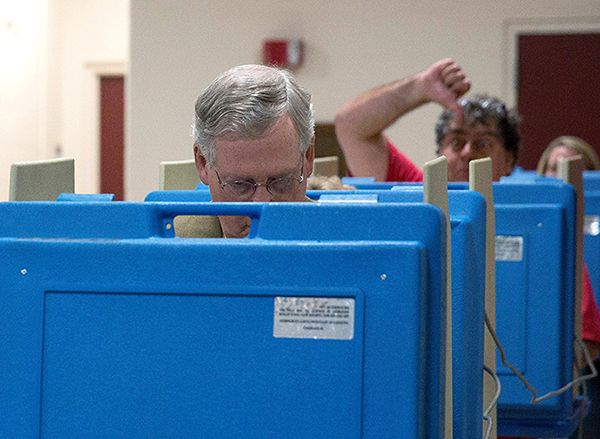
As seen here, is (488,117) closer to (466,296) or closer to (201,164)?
(201,164)

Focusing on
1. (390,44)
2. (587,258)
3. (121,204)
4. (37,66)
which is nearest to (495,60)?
A: (390,44)

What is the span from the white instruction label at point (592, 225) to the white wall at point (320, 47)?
10.9 feet

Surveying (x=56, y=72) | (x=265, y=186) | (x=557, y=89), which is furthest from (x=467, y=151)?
(x=56, y=72)

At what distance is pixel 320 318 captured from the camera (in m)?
0.99

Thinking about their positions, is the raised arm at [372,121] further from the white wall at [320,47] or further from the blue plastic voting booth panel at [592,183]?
the white wall at [320,47]

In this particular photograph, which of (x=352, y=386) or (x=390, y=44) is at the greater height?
(x=390, y=44)

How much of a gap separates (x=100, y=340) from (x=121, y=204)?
135 mm

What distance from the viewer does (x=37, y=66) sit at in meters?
8.98

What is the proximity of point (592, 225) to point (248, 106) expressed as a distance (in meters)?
2.34

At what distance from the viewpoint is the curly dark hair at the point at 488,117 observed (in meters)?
3.14

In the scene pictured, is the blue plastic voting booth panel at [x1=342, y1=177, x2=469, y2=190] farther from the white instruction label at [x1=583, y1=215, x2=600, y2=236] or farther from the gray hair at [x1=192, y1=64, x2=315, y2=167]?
the white instruction label at [x1=583, y1=215, x2=600, y2=236]

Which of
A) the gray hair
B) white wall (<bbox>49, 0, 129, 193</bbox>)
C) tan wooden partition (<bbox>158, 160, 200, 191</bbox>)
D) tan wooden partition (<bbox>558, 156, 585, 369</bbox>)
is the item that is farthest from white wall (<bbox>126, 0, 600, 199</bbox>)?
the gray hair

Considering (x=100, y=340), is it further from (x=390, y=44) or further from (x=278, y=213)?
(x=390, y=44)

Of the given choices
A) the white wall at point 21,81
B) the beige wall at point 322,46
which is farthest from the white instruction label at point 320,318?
the white wall at point 21,81
